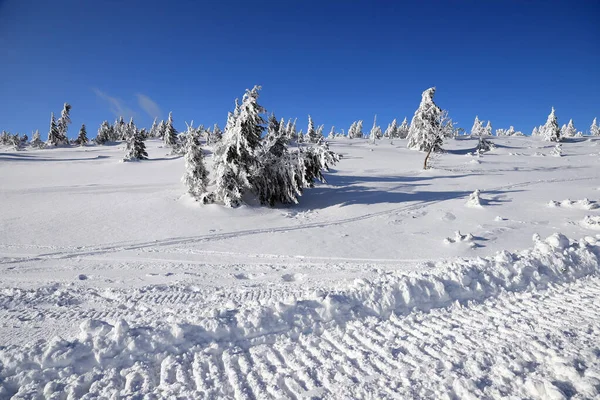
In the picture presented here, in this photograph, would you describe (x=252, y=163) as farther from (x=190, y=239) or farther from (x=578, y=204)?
(x=578, y=204)

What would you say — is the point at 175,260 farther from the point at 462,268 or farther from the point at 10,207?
the point at 10,207

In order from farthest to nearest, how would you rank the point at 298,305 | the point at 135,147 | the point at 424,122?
the point at 424,122, the point at 135,147, the point at 298,305

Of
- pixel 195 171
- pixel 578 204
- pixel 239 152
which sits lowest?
pixel 578 204

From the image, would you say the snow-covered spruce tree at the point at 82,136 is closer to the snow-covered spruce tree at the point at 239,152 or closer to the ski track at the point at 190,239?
the snow-covered spruce tree at the point at 239,152

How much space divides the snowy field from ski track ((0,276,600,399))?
22 millimetres

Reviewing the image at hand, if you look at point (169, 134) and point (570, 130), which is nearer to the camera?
point (169, 134)

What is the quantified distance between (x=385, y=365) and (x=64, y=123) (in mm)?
88980

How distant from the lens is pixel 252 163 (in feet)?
52.7

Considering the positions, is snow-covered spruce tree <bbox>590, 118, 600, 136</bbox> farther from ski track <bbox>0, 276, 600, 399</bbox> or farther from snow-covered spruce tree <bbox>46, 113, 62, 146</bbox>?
snow-covered spruce tree <bbox>46, 113, 62, 146</bbox>

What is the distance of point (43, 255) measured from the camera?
9141 mm

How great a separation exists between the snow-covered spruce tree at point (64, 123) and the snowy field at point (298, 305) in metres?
69.3

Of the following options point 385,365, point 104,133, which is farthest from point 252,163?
point 104,133

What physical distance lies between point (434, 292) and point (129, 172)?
30643 millimetres

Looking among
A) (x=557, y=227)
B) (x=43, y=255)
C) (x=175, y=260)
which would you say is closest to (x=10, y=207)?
(x=43, y=255)
